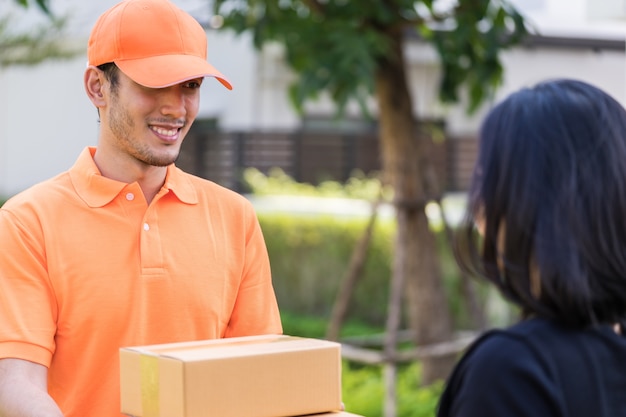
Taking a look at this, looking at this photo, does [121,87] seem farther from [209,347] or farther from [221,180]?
[221,180]

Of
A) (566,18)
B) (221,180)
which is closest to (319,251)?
(221,180)

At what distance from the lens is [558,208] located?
138cm

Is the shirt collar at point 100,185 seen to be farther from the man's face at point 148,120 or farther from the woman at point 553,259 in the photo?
the woman at point 553,259

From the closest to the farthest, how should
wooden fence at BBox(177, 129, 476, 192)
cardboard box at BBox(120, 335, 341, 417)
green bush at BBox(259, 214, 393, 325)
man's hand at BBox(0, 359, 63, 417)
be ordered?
cardboard box at BBox(120, 335, 341, 417) → man's hand at BBox(0, 359, 63, 417) → green bush at BBox(259, 214, 393, 325) → wooden fence at BBox(177, 129, 476, 192)

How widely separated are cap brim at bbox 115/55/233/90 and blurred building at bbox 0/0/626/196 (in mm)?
8757

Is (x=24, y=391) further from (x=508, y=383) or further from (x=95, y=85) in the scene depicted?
(x=508, y=383)

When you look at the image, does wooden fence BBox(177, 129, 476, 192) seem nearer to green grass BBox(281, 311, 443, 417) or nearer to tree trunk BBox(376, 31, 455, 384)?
green grass BBox(281, 311, 443, 417)

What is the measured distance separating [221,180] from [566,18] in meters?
4.70

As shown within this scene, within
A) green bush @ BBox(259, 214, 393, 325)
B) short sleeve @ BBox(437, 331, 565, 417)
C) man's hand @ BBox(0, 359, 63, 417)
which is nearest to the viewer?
short sleeve @ BBox(437, 331, 565, 417)

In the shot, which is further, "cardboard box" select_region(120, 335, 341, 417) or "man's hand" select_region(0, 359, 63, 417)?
"man's hand" select_region(0, 359, 63, 417)

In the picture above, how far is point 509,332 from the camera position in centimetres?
138

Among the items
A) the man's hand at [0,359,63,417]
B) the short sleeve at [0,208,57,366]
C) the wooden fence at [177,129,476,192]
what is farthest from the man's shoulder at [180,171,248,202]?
the wooden fence at [177,129,476,192]

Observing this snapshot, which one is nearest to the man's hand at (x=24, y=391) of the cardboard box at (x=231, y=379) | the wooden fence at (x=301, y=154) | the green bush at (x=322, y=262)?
the cardboard box at (x=231, y=379)

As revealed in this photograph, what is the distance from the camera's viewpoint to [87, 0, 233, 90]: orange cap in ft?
6.87
